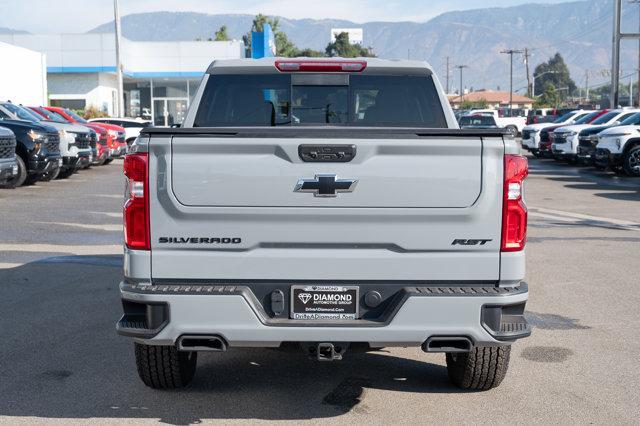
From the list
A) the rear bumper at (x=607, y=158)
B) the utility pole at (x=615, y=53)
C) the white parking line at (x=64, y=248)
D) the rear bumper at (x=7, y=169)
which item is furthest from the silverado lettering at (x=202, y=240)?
the utility pole at (x=615, y=53)

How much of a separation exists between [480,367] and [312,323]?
1289 mm

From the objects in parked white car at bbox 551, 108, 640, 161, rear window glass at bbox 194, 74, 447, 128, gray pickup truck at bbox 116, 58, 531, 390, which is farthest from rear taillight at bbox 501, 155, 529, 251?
parked white car at bbox 551, 108, 640, 161

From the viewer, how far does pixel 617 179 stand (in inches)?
950

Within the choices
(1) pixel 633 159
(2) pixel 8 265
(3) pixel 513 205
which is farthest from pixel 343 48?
(3) pixel 513 205

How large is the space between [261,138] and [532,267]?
6.32 meters

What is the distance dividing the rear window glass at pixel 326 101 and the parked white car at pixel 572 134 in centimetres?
2346

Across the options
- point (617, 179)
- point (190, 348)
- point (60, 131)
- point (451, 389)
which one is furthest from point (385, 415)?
point (617, 179)

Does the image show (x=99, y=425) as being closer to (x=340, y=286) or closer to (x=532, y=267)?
(x=340, y=286)

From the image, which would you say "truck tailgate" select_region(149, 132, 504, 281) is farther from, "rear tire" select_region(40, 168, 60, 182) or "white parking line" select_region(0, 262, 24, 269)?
"rear tire" select_region(40, 168, 60, 182)

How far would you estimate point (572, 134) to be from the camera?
29109 mm

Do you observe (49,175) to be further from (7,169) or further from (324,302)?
(324,302)

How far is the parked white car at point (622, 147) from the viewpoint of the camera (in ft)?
74.8

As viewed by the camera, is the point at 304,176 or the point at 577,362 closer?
the point at 304,176

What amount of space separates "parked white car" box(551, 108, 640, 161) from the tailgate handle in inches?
1000
